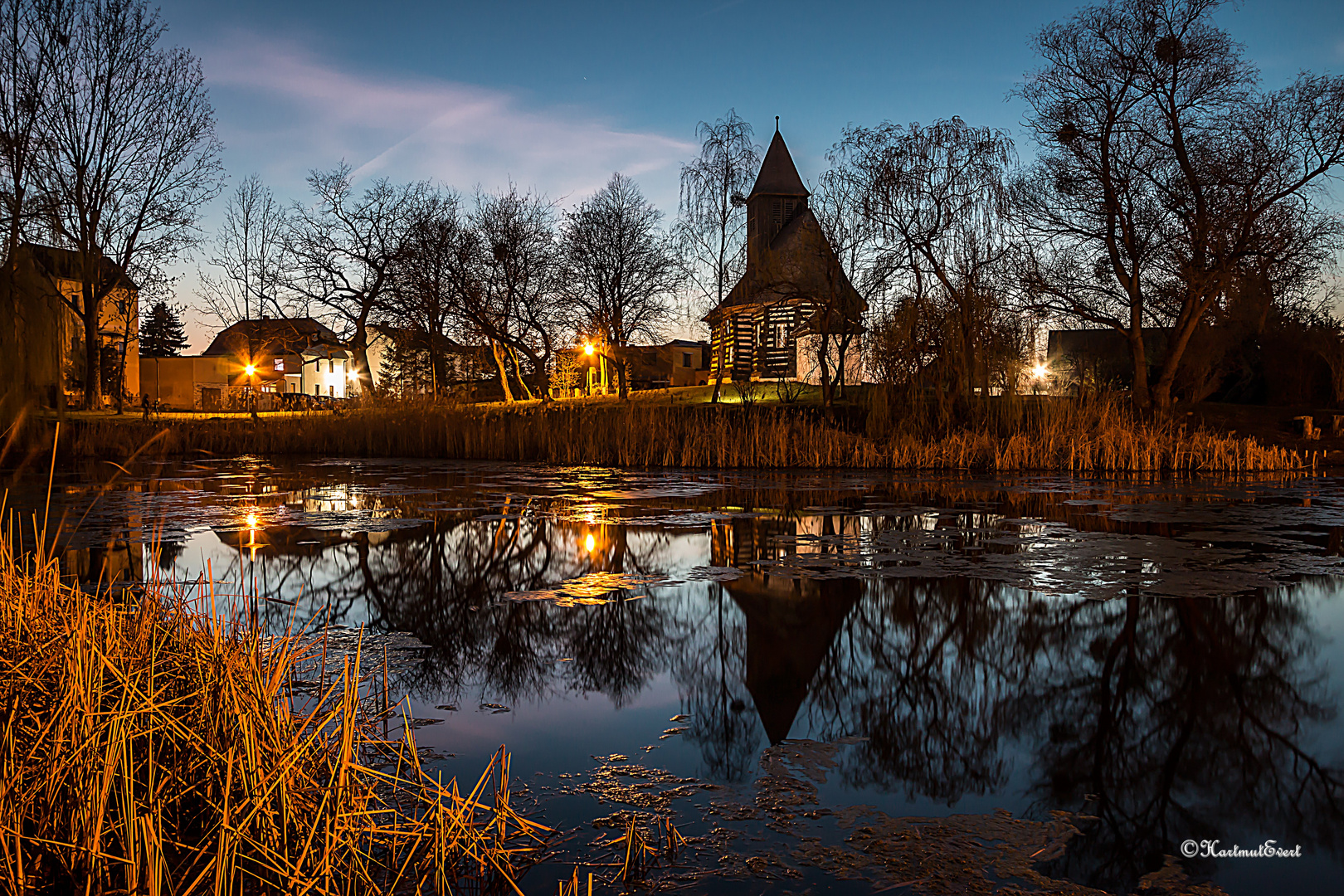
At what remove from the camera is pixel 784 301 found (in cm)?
2461

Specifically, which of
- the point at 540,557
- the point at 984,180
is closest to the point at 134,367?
the point at 984,180

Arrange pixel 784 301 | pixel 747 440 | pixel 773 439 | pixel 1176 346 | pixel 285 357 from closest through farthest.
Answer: pixel 773 439, pixel 747 440, pixel 784 301, pixel 1176 346, pixel 285 357

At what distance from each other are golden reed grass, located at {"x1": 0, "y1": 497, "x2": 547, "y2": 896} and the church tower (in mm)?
38790

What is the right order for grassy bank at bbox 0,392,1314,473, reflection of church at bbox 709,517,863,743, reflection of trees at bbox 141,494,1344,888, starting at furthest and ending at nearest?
1. grassy bank at bbox 0,392,1314,473
2. reflection of church at bbox 709,517,863,743
3. reflection of trees at bbox 141,494,1344,888

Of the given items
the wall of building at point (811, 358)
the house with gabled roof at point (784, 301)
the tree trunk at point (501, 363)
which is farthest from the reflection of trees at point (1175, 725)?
the tree trunk at point (501, 363)

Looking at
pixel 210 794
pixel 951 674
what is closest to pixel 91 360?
pixel 210 794

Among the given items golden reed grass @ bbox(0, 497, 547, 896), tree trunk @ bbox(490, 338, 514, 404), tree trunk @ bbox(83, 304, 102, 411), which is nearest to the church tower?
tree trunk @ bbox(490, 338, 514, 404)

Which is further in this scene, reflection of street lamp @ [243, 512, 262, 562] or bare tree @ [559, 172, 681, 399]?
bare tree @ [559, 172, 681, 399]

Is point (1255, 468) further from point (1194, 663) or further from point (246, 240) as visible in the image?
point (246, 240)

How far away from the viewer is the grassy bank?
50.4 ft

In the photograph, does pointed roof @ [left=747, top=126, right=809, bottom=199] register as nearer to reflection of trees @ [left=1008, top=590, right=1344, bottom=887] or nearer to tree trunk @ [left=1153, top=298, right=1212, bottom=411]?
tree trunk @ [left=1153, top=298, right=1212, bottom=411]

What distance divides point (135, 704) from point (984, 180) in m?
23.4

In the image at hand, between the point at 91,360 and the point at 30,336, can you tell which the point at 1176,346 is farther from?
the point at 91,360

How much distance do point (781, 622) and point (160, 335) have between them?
7966 cm
